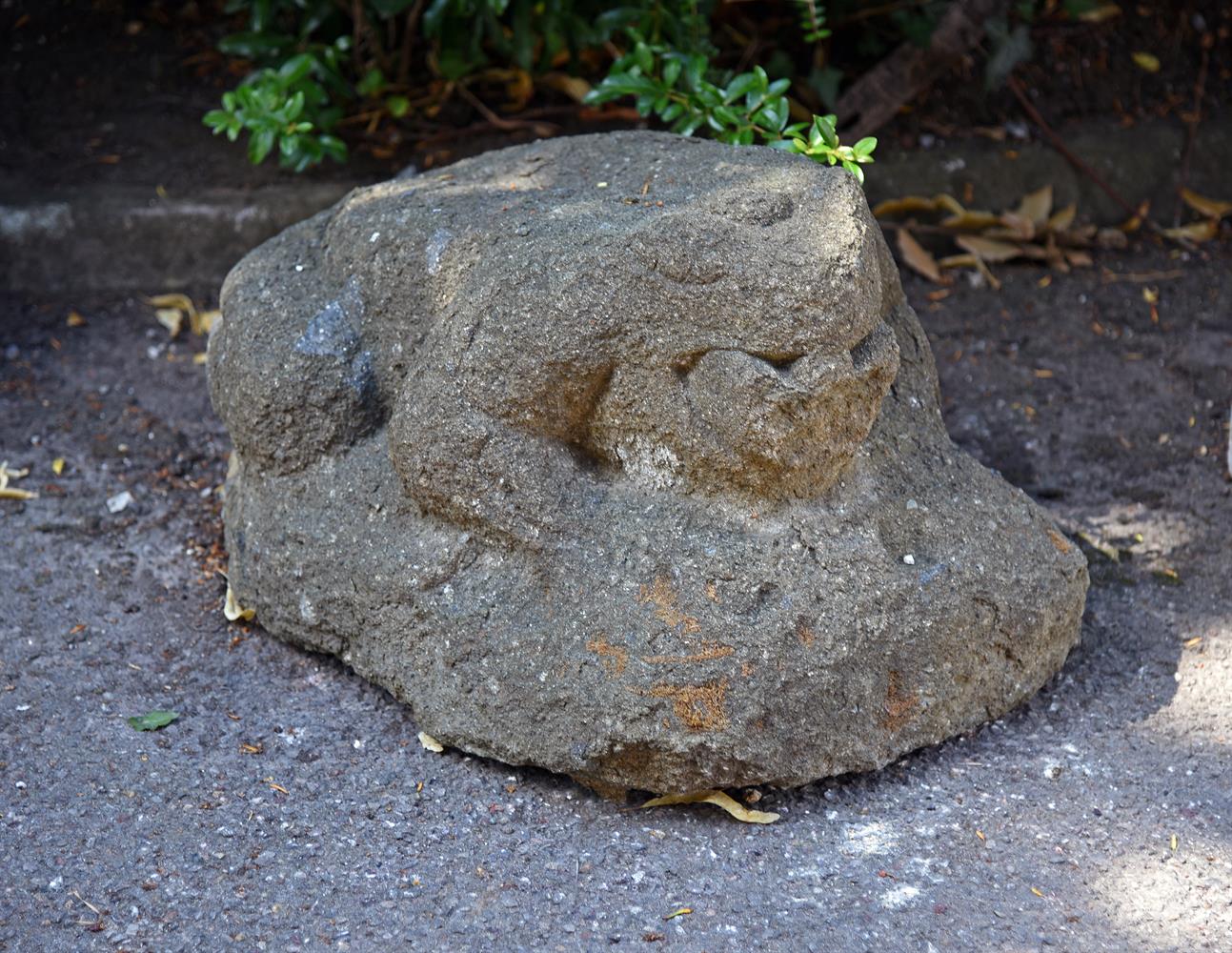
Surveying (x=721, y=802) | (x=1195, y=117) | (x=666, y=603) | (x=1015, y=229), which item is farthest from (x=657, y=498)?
(x=1195, y=117)

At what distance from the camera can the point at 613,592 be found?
2291 mm

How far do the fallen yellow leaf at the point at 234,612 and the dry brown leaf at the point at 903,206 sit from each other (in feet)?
7.95

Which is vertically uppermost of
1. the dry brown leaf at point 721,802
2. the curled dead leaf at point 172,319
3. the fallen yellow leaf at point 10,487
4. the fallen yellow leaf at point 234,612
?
the dry brown leaf at point 721,802

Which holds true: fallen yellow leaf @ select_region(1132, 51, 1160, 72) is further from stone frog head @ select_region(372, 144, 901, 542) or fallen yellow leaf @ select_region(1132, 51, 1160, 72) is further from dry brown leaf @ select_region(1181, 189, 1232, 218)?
stone frog head @ select_region(372, 144, 901, 542)

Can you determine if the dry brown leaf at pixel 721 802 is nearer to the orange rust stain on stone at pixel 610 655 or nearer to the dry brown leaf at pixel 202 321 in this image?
the orange rust stain on stone at pixel 610 655

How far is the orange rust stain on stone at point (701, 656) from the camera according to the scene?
2.23 metres

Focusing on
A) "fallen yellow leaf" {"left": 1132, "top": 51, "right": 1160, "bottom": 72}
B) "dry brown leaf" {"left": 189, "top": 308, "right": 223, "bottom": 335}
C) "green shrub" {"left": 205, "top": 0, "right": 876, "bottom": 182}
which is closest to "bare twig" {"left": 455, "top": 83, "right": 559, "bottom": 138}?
"green shrub" {"left": 205, "top": 0, "right": 876, "bottom": 182}

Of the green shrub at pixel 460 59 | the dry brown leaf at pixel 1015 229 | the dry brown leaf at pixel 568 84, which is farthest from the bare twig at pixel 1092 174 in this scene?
the dry brown leaf at pixel 568 84

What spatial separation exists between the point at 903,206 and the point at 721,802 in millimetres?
2594

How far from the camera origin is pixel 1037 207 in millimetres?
4480

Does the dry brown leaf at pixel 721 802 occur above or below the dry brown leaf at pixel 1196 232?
above

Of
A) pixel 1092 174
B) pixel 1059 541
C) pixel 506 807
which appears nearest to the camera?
pixel 506 807

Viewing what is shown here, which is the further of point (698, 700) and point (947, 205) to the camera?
point (947, 205)

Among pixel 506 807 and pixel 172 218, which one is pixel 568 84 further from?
pixel 506 807
